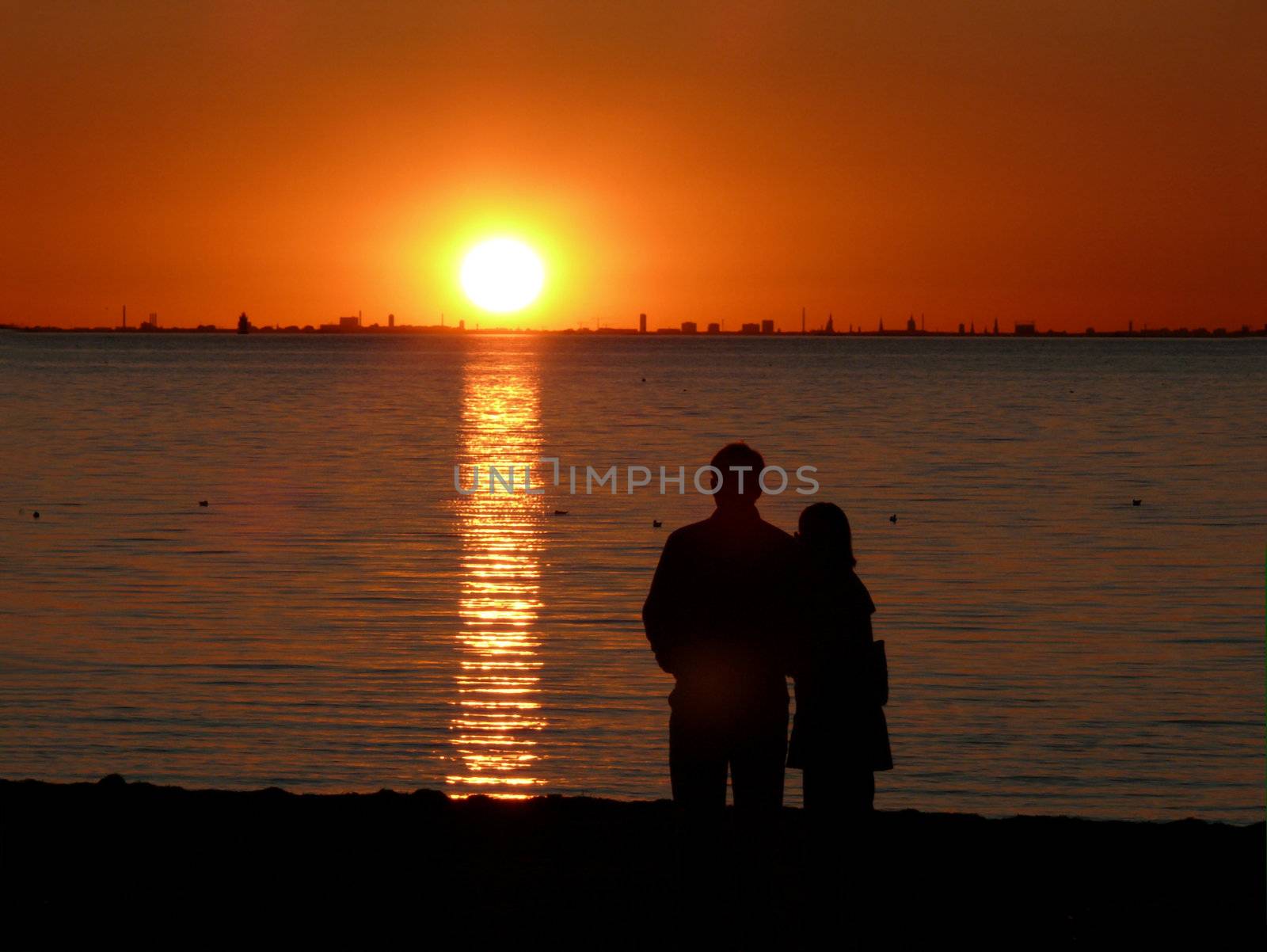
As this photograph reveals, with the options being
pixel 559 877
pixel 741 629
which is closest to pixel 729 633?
pixel 741 629

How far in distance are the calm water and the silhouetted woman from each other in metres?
5.89

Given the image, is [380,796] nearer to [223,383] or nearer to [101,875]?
[101,875]

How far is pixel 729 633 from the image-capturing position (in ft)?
22.1

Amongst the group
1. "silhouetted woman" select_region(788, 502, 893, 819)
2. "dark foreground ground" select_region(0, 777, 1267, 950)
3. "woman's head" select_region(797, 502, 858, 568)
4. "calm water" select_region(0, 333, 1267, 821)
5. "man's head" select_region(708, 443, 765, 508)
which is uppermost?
"man's head" select_region(708, 443, 765, 508)

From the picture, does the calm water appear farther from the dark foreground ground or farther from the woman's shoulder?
the woman's shoulder

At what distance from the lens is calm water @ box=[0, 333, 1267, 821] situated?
14219 millimetres

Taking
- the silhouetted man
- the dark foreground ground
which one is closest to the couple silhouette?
the silhouetted man

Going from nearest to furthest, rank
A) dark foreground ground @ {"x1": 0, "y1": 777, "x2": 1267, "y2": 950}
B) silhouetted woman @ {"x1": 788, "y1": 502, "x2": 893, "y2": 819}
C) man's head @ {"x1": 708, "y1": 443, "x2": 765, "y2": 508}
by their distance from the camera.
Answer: man's head @ {"x1": 708, "y1": 443, "x2": 765, "y2": 508}
silhouetted woman @ {"x1": 788, "y1": 502, "x2": 893, "y2": 819}
dark foreground ground @ {"x1": 0, "y1": 777, "x2": 1267, "y2": 950}

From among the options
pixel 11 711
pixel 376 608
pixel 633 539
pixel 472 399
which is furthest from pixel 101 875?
pixel 472 399

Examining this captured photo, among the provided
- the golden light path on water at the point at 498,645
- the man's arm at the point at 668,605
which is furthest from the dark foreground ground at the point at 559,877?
the golden light path on water at the point at 498,645

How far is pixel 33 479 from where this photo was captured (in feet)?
138

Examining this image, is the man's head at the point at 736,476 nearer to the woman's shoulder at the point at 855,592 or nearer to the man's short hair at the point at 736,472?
the man's short hair at the point at 736,472

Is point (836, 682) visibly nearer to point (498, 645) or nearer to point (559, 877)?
point (559, 877)

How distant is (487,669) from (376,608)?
4628 millimetres
